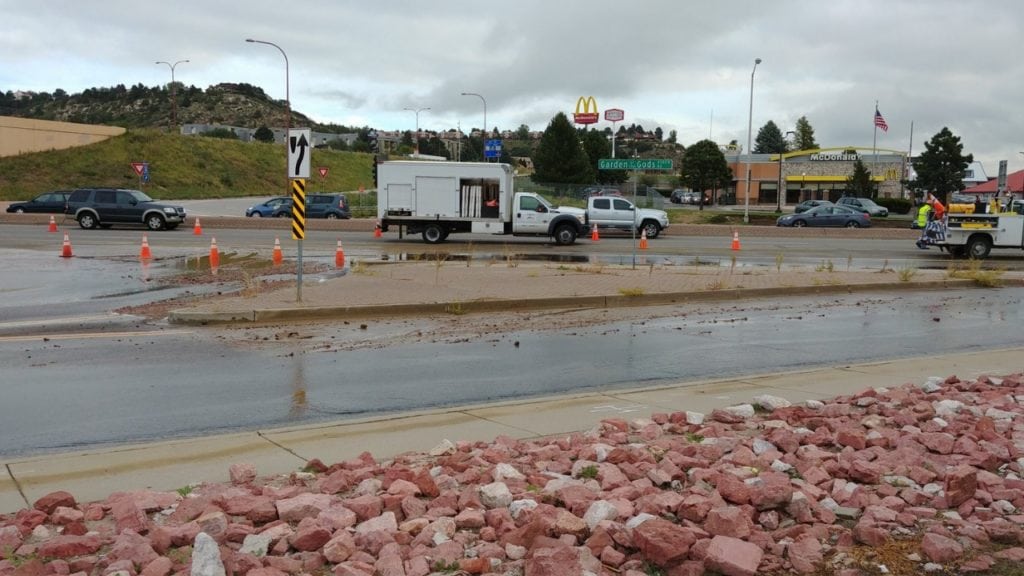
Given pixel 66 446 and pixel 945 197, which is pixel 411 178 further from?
pixel 945 197

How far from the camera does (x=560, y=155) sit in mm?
77938

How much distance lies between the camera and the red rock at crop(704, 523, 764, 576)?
12.3ft

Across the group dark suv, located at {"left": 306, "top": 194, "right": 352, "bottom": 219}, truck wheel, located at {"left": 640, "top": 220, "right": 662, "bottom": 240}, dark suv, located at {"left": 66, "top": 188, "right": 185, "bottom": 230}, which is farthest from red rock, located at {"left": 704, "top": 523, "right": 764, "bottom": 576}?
dark suv, located at {"left": 306, "top": 194, "right": 352, "bottom": 219}

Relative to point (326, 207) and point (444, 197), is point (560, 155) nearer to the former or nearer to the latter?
point (326, 207)

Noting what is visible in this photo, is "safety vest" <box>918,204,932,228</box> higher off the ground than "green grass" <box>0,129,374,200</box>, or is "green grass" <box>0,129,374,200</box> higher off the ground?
"green grass" <box>0,129,374,200</box>

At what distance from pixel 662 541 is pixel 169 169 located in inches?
3057

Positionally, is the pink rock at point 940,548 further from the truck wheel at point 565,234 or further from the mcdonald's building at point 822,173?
the mcdonald's building at point 822,173

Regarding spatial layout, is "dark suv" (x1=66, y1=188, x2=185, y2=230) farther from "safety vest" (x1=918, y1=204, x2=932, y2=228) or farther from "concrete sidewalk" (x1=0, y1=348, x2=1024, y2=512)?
"concrete sidewalk" (x1=0, y1=348, x2=1024, y2=512)

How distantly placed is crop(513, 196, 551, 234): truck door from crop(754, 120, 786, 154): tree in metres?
145

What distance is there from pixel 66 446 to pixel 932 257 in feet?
95.3

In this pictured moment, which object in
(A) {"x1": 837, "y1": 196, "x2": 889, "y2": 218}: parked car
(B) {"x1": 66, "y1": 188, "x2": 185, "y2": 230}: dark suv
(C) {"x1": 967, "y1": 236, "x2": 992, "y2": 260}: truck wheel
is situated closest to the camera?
(C) {"x1": 967, "y1": 236, "x2": 992, "y2": 260}: truck wheel

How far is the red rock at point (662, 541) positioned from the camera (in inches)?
151

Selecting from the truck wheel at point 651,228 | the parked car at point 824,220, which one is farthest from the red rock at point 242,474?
the parked car at point 824,220

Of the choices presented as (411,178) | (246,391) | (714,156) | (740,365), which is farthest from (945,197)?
(246,391)
